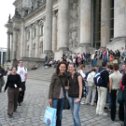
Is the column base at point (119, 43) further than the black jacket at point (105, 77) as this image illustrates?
Yes

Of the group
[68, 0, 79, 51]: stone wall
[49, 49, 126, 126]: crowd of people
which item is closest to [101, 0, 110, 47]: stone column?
[68, 0, 79, 51]: stone wall

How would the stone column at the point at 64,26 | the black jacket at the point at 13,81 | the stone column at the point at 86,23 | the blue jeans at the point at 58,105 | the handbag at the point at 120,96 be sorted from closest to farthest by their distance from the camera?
the blue jeans at the point at 58,105, the handbag at the point at 120,96, the black jacket at the point at 13,81, the stone column at the point at 86,23, the stone column at the point at 64,26

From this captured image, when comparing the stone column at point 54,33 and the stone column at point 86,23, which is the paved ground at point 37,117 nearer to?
the stone column at point 86,23

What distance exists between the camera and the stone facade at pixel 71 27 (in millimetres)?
27469

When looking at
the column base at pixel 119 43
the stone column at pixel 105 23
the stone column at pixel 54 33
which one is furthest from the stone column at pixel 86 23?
the stone column at pixel 54 33

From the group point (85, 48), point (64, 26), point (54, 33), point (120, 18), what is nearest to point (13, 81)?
point (120, 18)

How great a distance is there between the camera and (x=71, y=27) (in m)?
40.3

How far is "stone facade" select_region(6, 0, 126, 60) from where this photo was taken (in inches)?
1081

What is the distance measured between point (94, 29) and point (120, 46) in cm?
1126

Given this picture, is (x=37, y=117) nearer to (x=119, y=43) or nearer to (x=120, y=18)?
(x=119, y=43)

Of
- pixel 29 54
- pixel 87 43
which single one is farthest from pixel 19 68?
pixel 29 54

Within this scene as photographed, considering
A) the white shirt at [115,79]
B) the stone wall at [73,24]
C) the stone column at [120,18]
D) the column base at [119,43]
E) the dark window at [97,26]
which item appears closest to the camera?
the white shirt at [115,79]

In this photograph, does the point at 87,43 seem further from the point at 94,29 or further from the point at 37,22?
the point at 37,22

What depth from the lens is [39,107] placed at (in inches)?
496
